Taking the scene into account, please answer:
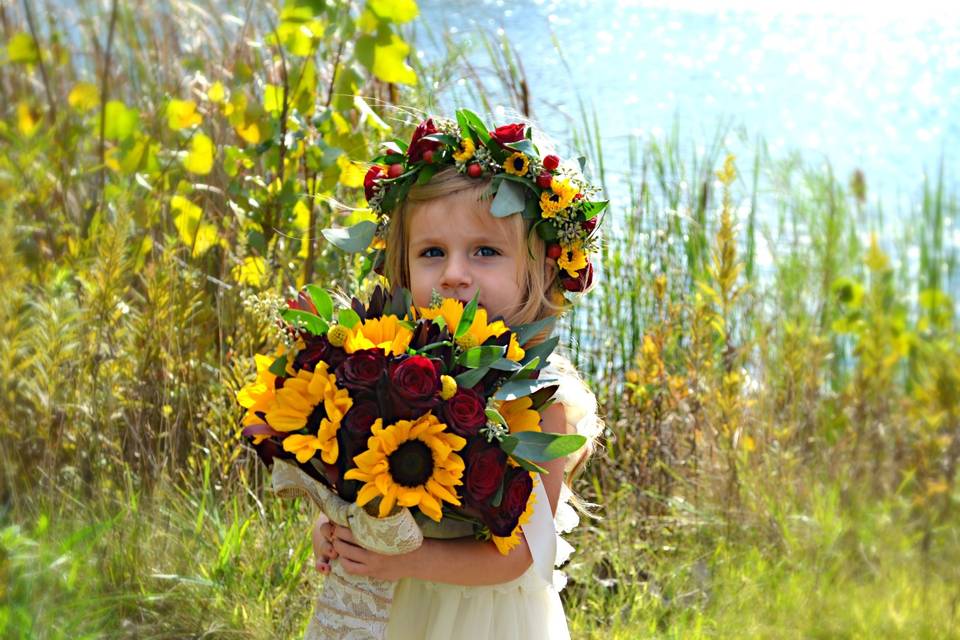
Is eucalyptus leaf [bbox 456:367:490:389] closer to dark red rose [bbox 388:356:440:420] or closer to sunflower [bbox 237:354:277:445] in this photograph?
dark red rose [bbox 388:356:440:420]

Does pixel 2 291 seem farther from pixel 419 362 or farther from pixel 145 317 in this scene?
pixel 419 362

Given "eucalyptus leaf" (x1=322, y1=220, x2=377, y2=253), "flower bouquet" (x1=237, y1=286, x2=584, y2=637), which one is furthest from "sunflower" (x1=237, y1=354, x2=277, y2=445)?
"eucalyptus leaf" (x1=322, y1=220, x2=377, y2=253)

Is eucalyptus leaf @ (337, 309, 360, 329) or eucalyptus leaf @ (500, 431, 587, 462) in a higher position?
eucalyptus leaf @ (337, 309, 360, 329)

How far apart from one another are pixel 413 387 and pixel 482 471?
17 cm

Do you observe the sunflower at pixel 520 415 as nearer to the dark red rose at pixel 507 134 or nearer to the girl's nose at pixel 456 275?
the girl's nose at pixel 456 275

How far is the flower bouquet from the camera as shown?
1.63m

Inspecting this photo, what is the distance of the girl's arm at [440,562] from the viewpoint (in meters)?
1.76

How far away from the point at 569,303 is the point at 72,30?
4.69m

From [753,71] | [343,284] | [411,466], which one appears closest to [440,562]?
[411,466]

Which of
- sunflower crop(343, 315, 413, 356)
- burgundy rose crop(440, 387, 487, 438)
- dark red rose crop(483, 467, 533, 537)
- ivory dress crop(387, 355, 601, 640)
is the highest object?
sunflower crop(343, 315, 413, 356)

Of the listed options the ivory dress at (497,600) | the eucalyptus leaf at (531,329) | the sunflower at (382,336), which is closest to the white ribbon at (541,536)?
the ivory dress at (497,600)

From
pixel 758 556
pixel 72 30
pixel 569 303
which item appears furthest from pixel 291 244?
pixel 72 30

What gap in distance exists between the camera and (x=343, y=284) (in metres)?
2.93

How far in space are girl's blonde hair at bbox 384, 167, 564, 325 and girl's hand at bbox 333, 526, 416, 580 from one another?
47cm
